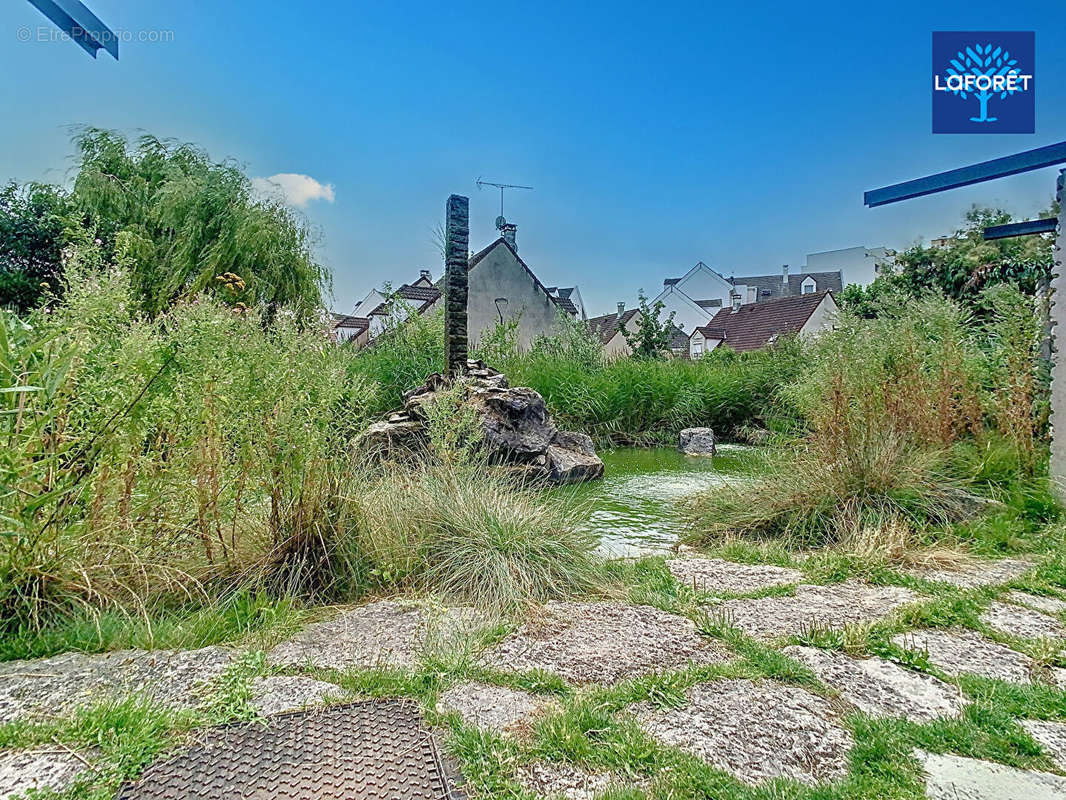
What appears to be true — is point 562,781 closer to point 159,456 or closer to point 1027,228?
point 159,456

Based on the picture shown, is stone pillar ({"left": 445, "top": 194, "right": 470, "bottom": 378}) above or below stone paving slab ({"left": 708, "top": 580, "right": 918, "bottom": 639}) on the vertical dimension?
above

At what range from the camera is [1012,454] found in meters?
4.05

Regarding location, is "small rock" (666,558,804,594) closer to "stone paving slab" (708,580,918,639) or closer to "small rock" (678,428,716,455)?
"stone paving slab" (708,580,918,639)

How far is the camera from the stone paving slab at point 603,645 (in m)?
1.89

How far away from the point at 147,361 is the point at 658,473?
5485 millimetres

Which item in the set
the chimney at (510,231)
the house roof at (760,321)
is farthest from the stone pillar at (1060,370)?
the chimney at (510,231)

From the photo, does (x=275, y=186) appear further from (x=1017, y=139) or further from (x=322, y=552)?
(x=1017, y=139)

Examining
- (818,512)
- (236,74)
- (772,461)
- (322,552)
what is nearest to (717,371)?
(772,461)

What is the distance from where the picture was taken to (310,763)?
4.46ft

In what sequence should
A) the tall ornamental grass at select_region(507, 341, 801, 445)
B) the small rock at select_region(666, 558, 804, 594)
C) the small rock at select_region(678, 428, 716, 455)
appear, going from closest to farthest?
the small rock at select_region(666, 558, 804, 594) < the small rock at select_region(678, 428, 716, 455) < the tall ornamental grass at select_region(507, 341, 801, 445)

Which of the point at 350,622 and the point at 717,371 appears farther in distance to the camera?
the point at 717,371

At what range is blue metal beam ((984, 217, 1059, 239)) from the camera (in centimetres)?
400

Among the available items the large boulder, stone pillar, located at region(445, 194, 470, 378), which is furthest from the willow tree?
the large boulder

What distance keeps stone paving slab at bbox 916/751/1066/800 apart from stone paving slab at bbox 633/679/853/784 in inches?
7.1
